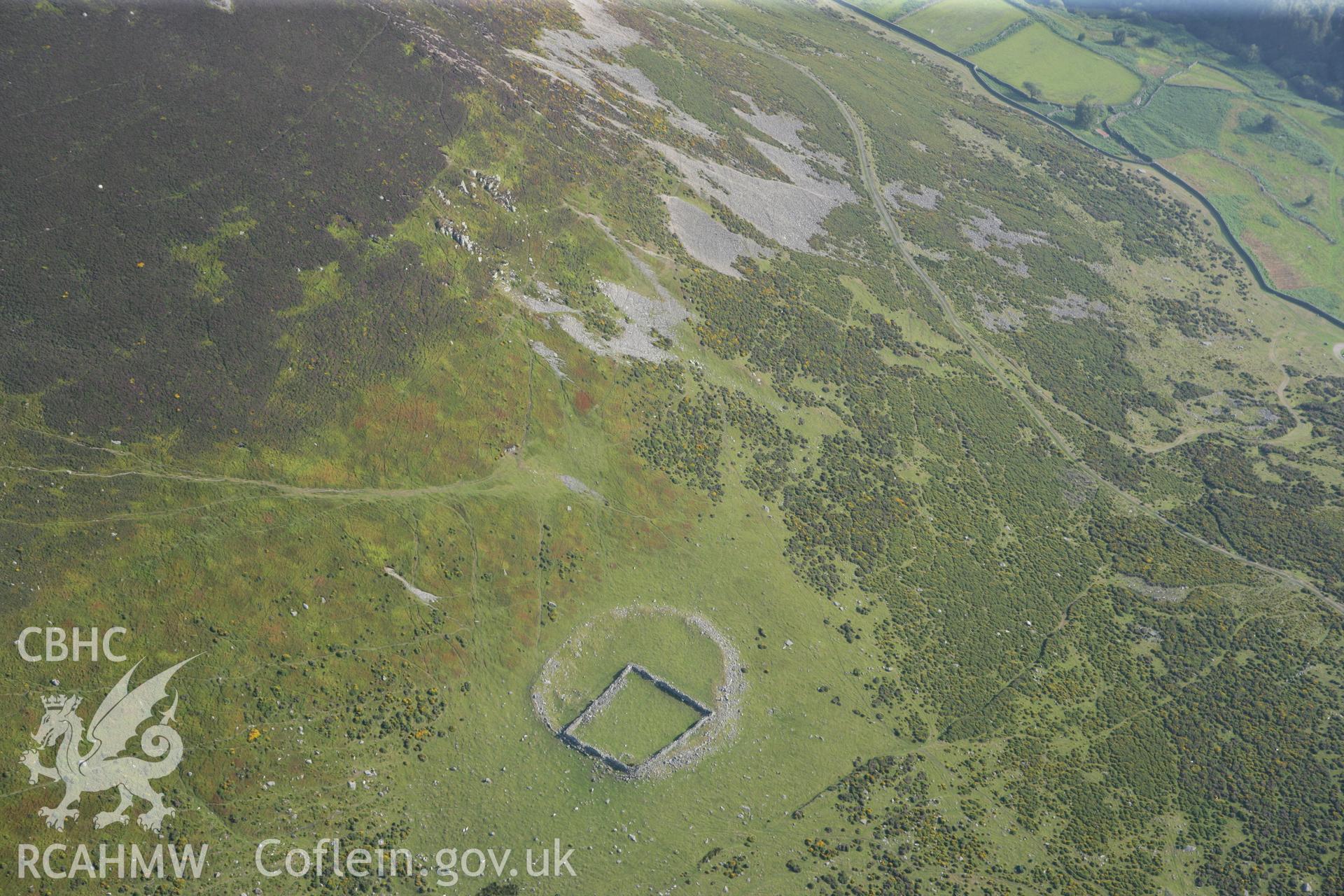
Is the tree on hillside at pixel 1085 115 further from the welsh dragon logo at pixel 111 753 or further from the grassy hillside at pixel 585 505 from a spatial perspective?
the welsh dragon logo at pixel 111 753

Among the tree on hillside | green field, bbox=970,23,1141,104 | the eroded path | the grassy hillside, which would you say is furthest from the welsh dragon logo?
green field, bbox=970,23,1141,104

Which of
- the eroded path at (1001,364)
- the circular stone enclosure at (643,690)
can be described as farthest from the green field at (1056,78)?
the circular stone enclosure at (643,690)

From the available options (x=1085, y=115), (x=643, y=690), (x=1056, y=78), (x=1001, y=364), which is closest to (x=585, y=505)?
(x=643, y=690)

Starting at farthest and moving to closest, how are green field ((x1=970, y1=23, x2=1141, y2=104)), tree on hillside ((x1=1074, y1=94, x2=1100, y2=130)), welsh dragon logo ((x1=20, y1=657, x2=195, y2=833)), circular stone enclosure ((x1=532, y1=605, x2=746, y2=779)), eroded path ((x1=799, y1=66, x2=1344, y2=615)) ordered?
green field ((x1=970, y1=23, x2=1141, y2=104)), tree on hillside ((x1=1074, y1=94, x2=1100, y2=130)), eroded path ((x1=799, y1=66, x2=1344, y2=615)), circular stone enclosure ((x1=532, y1=605, x2=746, y2=779)), welsh dragon logo ((x1=20, y1=657, x2=195, y2=833))

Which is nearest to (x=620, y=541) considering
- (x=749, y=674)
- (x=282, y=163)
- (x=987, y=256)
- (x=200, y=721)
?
(x=749, y=674)

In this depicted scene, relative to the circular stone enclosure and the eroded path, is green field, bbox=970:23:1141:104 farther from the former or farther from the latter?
the circular stone enclosure

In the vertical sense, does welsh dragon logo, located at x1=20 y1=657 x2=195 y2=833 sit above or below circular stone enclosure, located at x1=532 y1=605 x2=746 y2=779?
above

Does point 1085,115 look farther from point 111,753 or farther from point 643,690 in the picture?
point 111,753

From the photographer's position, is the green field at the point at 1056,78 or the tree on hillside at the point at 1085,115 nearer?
the tree on hillside at the point at 1085,115

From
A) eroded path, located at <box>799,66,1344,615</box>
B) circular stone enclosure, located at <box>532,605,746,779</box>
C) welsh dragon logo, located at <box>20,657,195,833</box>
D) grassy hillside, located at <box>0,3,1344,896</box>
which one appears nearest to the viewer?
welsh dragon logo, located at <box>20,657,195,833</box>
